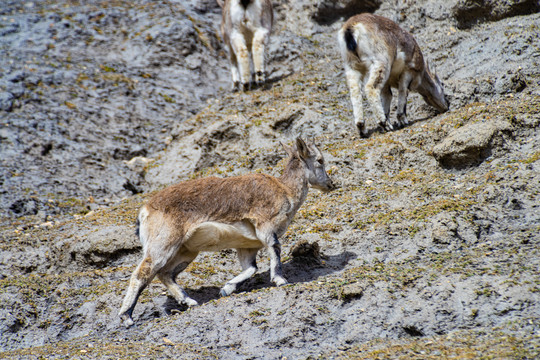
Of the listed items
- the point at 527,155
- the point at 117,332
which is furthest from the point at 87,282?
the point at 527,155

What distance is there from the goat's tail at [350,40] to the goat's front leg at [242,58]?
3.69 metres

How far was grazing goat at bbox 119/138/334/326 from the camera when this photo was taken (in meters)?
7.49

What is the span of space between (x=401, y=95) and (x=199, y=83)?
270 inches

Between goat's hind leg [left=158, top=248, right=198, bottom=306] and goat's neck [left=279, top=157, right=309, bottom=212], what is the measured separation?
1594 millimetres

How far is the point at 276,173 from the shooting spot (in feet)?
35.3

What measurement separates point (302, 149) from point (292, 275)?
183cm

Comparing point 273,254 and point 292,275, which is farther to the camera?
point 292,275

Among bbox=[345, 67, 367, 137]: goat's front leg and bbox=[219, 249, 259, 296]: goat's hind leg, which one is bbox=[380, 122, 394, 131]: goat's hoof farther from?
bbox=[219, 249, 259, 296]: goat's hind leg

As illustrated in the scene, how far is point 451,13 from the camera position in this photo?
15.3 meters

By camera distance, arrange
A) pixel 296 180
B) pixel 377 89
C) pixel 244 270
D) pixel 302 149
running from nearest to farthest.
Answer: pixel 244 270 → pixel 296 180 → pixel 302 149 → pixel 377 89

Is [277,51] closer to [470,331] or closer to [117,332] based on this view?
[117,332]

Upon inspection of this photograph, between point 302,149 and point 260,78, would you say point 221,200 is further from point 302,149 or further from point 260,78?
point 260,78

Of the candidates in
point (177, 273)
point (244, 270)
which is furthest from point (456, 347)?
point (177, 273)

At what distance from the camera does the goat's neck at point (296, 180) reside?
27.4ft
